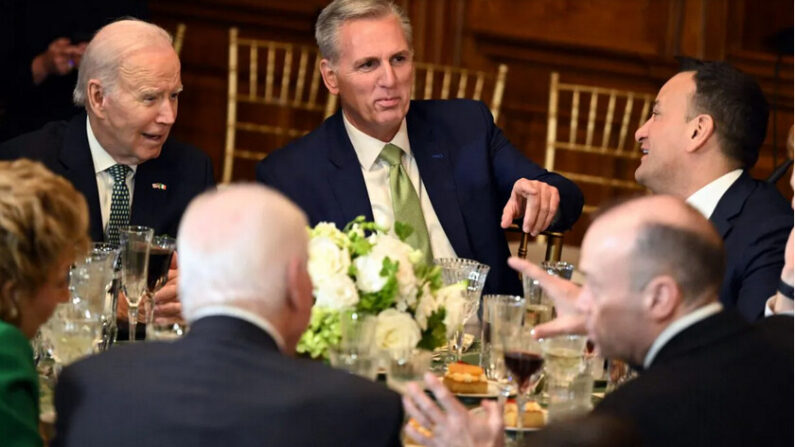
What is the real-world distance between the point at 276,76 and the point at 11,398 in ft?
13.7

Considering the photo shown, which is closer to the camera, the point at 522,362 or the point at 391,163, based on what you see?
the point at 522,362

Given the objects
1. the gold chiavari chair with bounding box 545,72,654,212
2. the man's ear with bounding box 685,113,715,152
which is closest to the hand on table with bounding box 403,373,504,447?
the man's ear with bounding box 685,113,715,152

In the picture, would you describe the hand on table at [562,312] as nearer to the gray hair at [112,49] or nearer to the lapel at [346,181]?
the lapel at [346,181]

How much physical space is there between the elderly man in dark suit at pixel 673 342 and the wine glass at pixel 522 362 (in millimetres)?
288

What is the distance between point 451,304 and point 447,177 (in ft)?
4.37

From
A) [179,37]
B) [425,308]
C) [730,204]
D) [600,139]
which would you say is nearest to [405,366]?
[425,308]

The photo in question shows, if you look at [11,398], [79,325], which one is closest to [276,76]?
[79,325]

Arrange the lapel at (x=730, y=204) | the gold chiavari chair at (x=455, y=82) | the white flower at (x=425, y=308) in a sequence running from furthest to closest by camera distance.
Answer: the gold chiavari chair at (x=455, y=82) → the lapel at (x=730, y=204) → the white flower at (x=425, y=308)

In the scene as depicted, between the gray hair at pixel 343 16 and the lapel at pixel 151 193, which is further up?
the gray hair at pixel 343 16

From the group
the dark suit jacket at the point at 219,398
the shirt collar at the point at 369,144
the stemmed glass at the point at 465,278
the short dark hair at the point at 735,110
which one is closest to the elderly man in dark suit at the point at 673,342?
the dark suit jacket at the point at 219,398

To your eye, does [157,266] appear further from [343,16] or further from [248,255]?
[343,16]

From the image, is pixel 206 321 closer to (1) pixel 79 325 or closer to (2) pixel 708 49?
(1) pixel 79 325

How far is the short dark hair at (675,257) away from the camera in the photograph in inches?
72.9

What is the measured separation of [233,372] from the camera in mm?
1684
